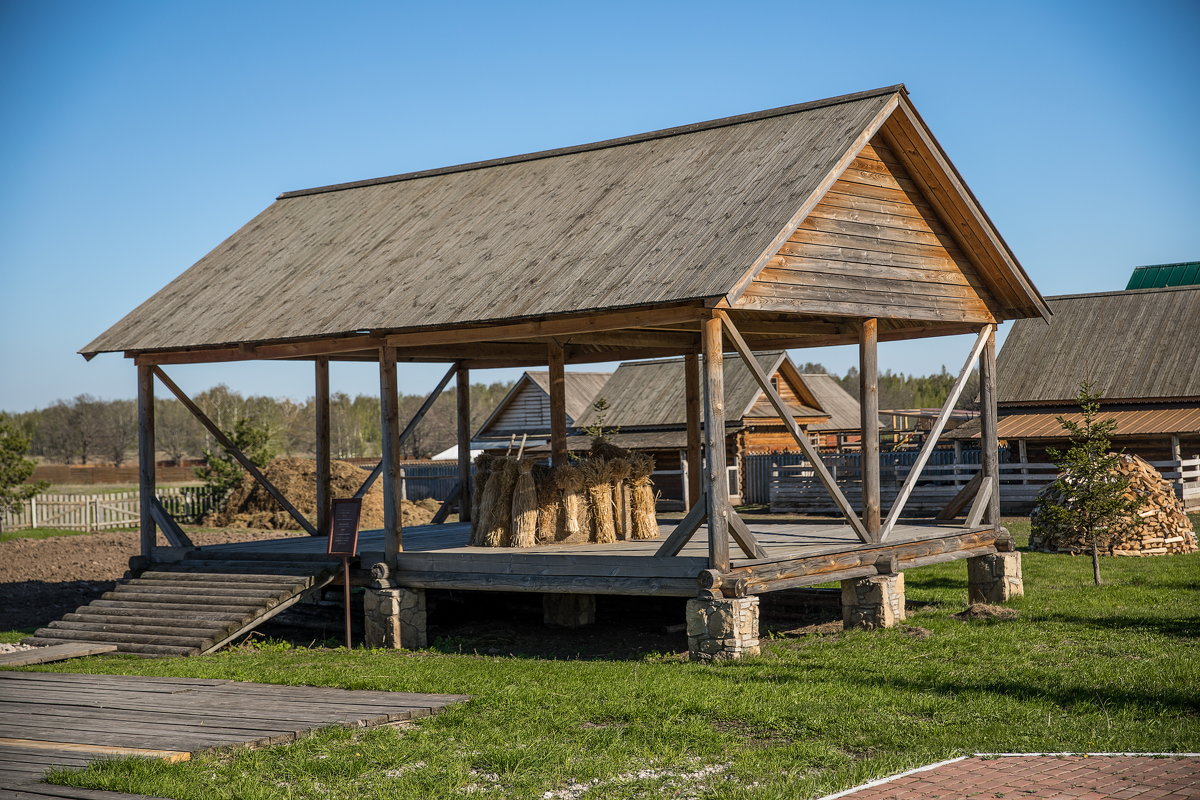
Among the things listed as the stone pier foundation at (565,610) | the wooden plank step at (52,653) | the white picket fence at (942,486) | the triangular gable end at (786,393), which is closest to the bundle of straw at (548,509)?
the stone pier foundation at (565,610)

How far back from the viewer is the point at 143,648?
1502 cm

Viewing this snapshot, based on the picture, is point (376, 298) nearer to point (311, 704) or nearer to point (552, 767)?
point (311, 704)

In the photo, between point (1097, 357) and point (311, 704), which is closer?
point (311, 704)

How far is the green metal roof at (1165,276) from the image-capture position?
4481cm

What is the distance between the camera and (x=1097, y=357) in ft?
124

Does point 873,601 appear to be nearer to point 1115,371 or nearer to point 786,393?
point 1115,371

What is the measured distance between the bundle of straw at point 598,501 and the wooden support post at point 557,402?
161 centimetres

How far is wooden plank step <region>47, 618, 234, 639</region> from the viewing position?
1504cm

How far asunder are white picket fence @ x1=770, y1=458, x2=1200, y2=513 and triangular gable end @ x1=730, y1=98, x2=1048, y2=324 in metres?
14.6

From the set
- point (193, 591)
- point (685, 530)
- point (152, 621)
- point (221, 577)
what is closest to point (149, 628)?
point (152, 621)

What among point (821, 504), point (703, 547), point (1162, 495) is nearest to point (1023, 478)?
point (821, 504)

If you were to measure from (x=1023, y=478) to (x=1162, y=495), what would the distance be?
9.94 meters

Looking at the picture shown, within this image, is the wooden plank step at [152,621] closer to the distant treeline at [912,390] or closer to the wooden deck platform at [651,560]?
the wooden deck platform at [651,560]

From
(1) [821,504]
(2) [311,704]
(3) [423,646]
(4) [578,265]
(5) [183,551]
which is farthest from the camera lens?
(1) [821,504]
